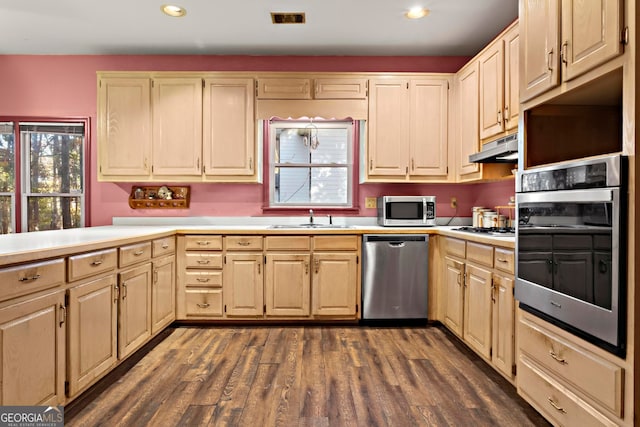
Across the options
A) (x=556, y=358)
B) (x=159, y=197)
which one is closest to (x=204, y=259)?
(x=159, y=197)

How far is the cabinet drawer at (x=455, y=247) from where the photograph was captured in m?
2.71

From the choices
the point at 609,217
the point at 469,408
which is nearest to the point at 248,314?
the point at 469,408

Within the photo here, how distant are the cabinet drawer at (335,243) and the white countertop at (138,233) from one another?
2.2 inches

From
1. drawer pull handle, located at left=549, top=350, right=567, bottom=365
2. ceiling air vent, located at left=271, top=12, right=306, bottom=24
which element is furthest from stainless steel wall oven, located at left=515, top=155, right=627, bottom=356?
ceiling air vent, located at left=271, top=12, right=306, bottom=24

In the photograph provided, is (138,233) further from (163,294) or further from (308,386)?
(308,386)

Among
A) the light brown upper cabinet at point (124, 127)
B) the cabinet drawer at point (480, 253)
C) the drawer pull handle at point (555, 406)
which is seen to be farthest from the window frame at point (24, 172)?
the drawer pull handle at point (555, 406)

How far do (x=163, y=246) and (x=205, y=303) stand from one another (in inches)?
25.1

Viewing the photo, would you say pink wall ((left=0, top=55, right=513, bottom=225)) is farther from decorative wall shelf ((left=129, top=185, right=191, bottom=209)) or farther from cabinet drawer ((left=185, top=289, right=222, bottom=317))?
cabinet drawer ((left=185, top=289, right=222, bottom=317))

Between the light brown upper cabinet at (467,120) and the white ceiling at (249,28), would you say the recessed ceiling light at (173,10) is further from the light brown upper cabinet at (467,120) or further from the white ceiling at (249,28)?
the light brown upper cabinet at (467,120)

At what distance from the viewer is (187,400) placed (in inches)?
77.0

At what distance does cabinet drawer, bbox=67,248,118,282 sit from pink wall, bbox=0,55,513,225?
161 cm

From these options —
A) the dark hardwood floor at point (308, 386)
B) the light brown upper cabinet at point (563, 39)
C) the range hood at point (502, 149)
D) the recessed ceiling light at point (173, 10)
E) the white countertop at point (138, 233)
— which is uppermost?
the recessed ceiling light at point (173, 10)

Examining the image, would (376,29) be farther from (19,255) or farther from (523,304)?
(19,255)

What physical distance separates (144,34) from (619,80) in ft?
11.6
